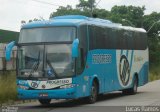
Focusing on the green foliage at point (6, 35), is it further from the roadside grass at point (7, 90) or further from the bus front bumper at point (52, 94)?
the bus front bumper at point (52, 94)

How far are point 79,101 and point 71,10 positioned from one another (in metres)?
57.9

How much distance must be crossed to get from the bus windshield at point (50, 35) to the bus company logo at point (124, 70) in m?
6.18

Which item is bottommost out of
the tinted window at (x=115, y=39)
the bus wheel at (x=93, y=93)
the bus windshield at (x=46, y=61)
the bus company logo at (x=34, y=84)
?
the bus wheel at (x=93, y=93)

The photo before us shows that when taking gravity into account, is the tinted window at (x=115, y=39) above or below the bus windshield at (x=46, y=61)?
above

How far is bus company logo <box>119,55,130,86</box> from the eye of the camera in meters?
26.5

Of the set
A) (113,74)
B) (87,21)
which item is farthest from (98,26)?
(113,74)

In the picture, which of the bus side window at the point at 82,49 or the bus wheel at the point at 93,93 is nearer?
the bus side window at the point at 82,49

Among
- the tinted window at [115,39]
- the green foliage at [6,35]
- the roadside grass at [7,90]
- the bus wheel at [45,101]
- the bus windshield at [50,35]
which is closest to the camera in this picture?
the bus windshield at [50,35]

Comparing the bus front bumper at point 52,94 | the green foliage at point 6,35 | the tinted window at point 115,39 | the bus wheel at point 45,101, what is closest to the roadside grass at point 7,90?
the bus wheel at point 45,101

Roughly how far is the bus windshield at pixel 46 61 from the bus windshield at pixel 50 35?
0.87 ft

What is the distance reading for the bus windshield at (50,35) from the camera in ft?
67.7

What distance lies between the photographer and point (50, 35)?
2080 centimetres

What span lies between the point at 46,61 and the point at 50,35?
1.06 metres

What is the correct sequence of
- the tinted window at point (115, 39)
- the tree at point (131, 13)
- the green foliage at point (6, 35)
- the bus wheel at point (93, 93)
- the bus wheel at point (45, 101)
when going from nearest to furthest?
the bus wheel at point (93, 93) < the bus wheel at point (45, 101) < the tinted window at point (115, 39) < the green foliage at point (6, 35) < the tree at point (131, 13)
